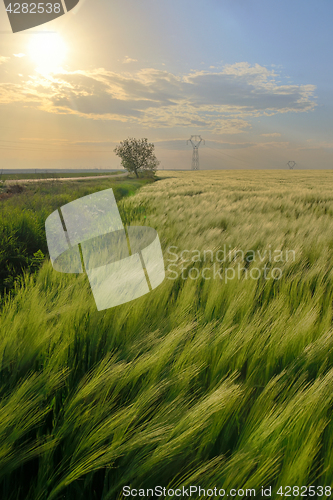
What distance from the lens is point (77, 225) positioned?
426 centimetres

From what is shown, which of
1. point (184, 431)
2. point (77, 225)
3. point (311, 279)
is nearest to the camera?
point (184, 431)

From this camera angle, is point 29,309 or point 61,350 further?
point 29,309

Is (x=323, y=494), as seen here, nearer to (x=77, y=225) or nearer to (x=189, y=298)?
(x=189, y=298)

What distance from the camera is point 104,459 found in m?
0.71

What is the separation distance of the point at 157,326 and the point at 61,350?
1.58 feet

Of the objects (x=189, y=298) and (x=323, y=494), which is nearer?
(x=323, y=494)

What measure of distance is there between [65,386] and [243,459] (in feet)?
2.15

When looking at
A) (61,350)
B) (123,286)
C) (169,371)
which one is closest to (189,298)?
(123,286)

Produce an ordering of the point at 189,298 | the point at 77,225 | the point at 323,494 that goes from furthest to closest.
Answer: the point at 77,225 → the point at 189,298 → the point at 323,494

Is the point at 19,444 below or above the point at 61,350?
below

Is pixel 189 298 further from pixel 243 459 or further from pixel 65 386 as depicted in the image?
pixel 243 459

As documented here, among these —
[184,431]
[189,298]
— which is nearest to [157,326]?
[189,298]

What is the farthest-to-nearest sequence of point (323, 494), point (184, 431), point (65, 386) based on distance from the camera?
point (65, 386) < point (184, 431) < point (323, 494)

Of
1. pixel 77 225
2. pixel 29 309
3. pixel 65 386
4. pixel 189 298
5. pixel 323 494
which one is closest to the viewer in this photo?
pixel 323 494
